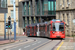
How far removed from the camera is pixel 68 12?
159 feet

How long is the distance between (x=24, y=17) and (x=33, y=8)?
4656 mm

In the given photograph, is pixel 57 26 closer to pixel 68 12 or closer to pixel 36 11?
pixel 68 12

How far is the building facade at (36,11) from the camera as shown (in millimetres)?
62750

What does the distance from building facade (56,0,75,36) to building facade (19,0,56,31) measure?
1232 centimetres

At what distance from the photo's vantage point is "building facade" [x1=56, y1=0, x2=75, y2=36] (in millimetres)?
47281

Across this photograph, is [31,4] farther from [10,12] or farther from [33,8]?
[10,12]

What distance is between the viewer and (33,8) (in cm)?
6469

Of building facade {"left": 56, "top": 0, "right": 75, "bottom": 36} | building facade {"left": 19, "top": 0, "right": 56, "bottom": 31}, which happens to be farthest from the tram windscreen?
building facade {"left": 19, "top": 0, "right": 56, "bottom": 31}

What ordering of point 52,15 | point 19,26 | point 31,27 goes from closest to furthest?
point 31,27
point 52,15
point 19,26

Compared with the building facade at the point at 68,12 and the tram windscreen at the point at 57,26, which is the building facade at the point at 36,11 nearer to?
the building facade at the point at 68,12

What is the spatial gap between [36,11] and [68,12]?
58.4 feet

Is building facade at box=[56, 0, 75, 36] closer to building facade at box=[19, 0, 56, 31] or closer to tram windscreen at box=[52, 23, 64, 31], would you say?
building facade at box=[19, 0, 56, 31]

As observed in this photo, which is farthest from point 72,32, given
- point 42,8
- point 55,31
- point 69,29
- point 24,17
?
point 24,17

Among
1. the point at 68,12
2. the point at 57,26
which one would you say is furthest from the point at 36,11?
the point at 57,26
